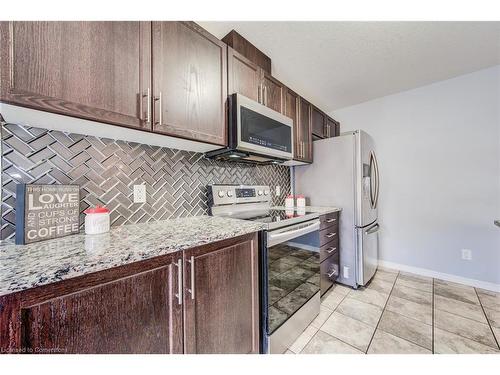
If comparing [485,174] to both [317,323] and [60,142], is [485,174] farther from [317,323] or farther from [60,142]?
[60,142]

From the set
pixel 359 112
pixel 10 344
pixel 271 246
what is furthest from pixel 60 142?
pixel 359 112

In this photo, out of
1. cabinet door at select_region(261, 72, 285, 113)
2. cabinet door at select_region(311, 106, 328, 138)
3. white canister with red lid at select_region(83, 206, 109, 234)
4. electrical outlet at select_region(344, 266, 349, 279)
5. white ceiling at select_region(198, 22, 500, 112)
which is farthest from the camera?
cabinet door at select_region(311, 106, 328, 138)

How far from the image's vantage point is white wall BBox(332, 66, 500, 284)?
82.4 inches

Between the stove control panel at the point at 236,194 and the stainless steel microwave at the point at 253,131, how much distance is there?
0.97 ft

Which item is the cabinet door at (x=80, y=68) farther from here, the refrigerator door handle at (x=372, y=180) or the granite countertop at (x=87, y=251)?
the refrigerator door handle at (x=372, y=180)

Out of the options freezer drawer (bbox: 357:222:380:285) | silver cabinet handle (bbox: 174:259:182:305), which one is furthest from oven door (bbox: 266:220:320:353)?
freezer drawer (bbox: 357:222:380:285)

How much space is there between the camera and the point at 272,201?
233 centimetres

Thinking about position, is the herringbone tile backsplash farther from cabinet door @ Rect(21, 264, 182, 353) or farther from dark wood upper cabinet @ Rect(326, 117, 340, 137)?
dark wood upper cabinet @ Rect(326, 117, 340, 137)

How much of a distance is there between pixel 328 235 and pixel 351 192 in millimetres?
538

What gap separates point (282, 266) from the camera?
4.29 ft

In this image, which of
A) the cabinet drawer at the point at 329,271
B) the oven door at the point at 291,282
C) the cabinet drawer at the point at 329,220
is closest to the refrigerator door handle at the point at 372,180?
the cabinet drawer at the point at 329,220

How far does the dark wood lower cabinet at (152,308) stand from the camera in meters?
0.54

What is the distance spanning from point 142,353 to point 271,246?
2.51 ft

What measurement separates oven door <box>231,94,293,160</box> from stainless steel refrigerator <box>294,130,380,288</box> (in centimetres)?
69
